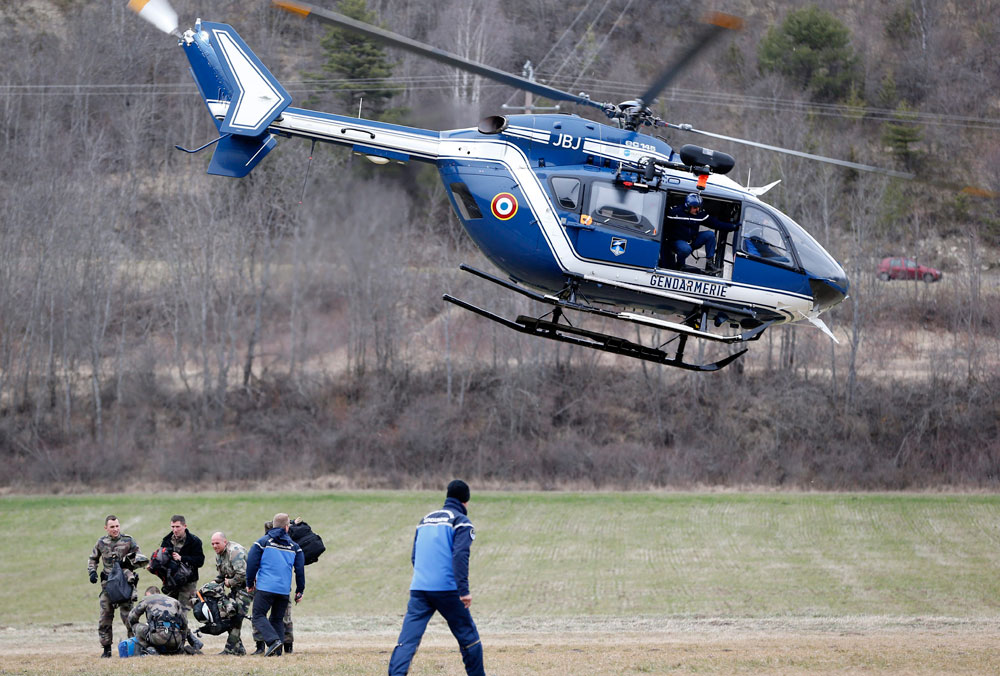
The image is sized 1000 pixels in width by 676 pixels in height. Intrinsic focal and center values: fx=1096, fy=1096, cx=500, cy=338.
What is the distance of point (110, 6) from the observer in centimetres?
4834

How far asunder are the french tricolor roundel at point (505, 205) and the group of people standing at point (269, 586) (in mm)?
4415

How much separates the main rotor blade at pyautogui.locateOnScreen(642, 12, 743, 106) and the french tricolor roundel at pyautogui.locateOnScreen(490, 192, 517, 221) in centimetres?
233

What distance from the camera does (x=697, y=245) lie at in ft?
45.4

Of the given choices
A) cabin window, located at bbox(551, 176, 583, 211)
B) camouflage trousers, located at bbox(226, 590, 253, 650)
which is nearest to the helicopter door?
cabin window, located at bbox(551, 176, 583, 211)

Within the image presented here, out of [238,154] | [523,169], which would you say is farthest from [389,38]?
[238,154]

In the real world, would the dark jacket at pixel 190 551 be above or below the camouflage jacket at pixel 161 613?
above

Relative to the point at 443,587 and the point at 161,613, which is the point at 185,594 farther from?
the point at 443,587

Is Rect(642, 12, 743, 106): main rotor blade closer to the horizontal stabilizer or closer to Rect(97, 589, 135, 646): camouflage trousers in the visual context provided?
the horizontal stabilizer

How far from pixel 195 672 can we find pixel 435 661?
2.50m

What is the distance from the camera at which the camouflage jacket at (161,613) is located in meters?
12.3

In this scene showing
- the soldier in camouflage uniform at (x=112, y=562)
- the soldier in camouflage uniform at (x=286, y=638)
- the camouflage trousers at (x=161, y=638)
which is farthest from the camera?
the soldier in camouflage uniform at (x=112, y=562)

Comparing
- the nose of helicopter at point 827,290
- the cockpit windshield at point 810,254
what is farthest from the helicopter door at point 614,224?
the nose of helicopter at point 827,290

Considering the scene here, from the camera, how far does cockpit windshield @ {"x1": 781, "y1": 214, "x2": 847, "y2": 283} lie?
13.9 m

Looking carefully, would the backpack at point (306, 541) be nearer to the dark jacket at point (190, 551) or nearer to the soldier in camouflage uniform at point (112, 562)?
the dark jacket at point (190, 551)
